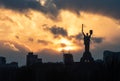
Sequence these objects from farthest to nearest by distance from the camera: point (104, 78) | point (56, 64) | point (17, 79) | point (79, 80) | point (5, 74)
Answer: point (5, 74), point (56, 64), point (17, 79), point (79, 80), point (104, 78)

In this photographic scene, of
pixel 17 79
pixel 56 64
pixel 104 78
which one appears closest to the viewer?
pixel 104 78

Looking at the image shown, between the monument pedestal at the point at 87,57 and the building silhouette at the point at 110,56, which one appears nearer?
the monument pedestal at the point at 87,57

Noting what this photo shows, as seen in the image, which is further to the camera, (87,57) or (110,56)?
(110,56)

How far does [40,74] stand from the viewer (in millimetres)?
154375

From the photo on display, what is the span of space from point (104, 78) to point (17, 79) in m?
30.1

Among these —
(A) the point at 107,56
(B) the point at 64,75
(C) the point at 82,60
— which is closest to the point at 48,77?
(B) the point at 64,75

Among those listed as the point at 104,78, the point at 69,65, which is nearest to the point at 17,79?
the point at 69,65

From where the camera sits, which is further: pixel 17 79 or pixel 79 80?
pixel 17 79

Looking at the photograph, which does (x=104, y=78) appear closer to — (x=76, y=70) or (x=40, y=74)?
(x=76, y=70)

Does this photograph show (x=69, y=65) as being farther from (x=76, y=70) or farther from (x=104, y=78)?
(x=104, y=78)

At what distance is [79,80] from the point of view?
141875mm

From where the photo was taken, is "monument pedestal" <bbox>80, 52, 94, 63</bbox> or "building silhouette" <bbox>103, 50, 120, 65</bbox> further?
"building silhouette" <bbox>103, 50, 120, 65</bbox>

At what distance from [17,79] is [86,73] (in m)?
20.4

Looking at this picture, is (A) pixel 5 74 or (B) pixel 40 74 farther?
(A) pixel 5 74
